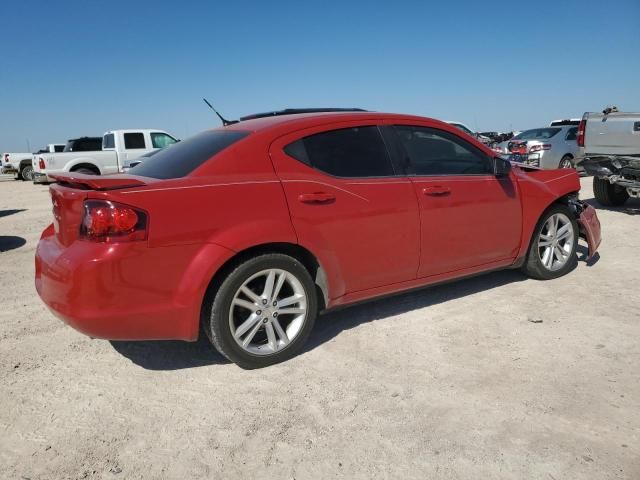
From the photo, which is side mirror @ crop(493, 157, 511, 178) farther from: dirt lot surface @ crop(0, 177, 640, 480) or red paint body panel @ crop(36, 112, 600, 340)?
dirt lot surface @ crop(0, 177, 640, 480)

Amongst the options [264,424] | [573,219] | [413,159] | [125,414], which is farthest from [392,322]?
[573,219]

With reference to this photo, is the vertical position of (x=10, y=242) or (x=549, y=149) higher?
(x=549, y=149)

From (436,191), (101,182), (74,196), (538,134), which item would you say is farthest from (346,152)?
(538,134)

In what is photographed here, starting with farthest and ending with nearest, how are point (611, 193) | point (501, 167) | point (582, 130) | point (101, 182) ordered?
point (611, 193), point (582, 130), point (501, 167), point (101, 182)

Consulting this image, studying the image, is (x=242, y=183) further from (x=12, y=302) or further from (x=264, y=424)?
(x=12, y=302)

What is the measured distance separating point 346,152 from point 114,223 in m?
1.56

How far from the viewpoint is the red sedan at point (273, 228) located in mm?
2605

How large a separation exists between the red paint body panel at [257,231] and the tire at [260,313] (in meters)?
0.12

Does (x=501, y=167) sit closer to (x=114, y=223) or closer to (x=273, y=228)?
(x=273, y=228)

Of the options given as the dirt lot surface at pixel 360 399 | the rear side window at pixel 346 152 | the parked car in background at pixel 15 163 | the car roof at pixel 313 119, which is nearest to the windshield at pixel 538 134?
the dirt lot surface at pixel 360 399

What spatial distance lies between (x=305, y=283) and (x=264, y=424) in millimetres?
921

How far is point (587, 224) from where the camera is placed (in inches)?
185

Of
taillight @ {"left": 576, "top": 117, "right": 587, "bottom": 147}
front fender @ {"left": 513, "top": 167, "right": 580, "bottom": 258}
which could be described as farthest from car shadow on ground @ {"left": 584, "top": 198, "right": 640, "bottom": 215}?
front fender @ {"left": 513, "top": 167, "right": 580, "bottom": 258}

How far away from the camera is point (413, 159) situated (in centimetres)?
365
